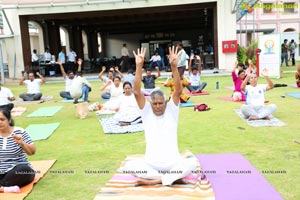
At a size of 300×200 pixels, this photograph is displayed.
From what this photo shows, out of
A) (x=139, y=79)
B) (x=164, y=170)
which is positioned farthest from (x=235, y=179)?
(x=139, y=79)

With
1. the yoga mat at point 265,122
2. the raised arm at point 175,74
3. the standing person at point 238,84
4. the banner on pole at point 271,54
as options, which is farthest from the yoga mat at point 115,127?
the banner on pole at point 271,54

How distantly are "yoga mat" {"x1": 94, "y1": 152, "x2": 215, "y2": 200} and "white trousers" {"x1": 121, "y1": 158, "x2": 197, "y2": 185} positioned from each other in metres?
0.09

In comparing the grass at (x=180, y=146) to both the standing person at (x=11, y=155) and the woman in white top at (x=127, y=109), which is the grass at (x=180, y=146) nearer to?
the standing person at (x=11, y=155)

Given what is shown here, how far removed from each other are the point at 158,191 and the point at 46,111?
6530 mm

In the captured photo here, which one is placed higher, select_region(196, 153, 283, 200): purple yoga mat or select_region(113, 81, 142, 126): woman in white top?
select_region(113, 81, 142, 126): woman in white top

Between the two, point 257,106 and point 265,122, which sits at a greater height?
point 257,106

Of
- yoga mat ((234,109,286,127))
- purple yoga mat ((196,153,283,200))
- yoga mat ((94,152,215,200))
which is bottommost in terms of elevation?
purple yoga mat ((196,153,283,200))

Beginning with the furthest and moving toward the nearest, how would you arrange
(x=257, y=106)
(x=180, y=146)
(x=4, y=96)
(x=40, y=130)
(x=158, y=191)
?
1. (x=4, y=96)
2. (x=40, y=130)
3. (x=257, y=106)
4. (x=180, y=146)
5. (x=158, y=191)

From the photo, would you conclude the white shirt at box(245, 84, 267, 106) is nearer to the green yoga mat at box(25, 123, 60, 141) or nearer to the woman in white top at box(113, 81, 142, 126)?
the woman in white top at box(113, 81, 142, 126)

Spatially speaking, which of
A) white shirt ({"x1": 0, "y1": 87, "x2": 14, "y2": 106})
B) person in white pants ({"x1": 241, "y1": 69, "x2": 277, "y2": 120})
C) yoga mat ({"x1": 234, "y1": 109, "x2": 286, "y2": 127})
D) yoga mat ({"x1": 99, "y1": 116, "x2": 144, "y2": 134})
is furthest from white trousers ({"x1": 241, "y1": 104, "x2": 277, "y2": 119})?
white shirt ({"x1": 0, "y1": 87, "x2": 14, "y2": 106})

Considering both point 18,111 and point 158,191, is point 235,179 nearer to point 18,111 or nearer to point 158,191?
point 158,191

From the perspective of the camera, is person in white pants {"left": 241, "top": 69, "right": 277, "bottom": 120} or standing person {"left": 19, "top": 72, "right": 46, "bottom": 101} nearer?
person in white pants {"left": 241, "top": 69, "right": 277, "bottom": 120}

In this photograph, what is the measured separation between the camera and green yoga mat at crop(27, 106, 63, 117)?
909 centimetres

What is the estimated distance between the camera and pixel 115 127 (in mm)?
7094
